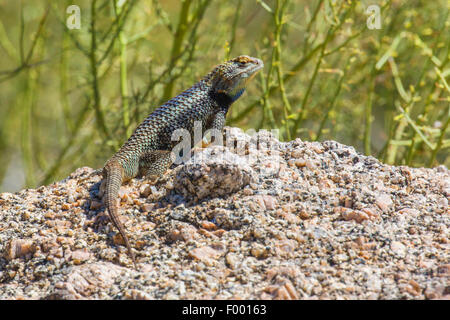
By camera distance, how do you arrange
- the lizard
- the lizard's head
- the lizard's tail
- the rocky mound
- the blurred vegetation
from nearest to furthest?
the rocky mound → the lizard's tail → the lizard → the lizard's head → the blurred vegetation

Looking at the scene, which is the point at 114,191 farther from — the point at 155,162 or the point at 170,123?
the point at 170,123

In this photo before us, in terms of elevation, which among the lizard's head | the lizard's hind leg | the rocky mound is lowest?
the rocky mound

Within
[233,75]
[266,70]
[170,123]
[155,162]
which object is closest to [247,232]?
[155,162]

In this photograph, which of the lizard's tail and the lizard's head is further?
the lizard's head

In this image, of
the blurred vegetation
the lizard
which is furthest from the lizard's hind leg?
the blurred vegetation

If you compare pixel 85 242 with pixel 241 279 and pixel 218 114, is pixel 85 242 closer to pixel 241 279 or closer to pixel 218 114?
pixel 241 279

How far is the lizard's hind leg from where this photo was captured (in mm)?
3900

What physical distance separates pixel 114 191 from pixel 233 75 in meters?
1.88

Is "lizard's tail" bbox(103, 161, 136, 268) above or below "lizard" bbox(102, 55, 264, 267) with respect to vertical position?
below

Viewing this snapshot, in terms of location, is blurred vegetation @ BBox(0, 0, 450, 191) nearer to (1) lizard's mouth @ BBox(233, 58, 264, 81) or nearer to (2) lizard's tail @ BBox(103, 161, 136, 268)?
(1) lizard's mouth @ BBox(233, 58, 264, 81)

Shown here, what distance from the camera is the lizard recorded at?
3.82 metres

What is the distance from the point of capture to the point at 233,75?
16.0 feet

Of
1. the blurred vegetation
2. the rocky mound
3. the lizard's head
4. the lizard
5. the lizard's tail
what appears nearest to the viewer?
the rocky mound
